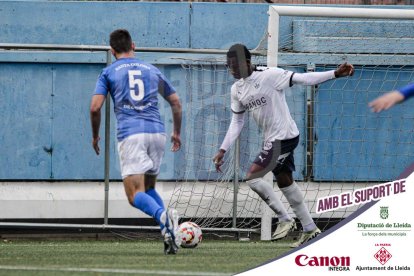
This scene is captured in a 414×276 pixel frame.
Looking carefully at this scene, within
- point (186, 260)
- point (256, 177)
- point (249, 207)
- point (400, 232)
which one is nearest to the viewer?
point (400, 232)

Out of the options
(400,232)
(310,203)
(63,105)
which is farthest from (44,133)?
(400,232)

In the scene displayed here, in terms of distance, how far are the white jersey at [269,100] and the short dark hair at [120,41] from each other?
1.91 meters

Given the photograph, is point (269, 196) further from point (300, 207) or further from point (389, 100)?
point (389, 100)

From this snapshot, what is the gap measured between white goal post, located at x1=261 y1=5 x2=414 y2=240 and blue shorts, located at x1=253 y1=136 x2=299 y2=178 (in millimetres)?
1411

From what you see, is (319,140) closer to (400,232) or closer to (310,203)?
(310,203)

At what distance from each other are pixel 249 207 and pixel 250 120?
109cm

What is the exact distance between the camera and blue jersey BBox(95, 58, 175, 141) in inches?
460

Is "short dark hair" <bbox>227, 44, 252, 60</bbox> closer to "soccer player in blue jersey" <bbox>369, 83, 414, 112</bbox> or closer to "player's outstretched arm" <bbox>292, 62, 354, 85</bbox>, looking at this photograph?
"player's outstretched arm" <bbox>292, 62, 354, 85</bbox>

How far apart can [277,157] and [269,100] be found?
63cm

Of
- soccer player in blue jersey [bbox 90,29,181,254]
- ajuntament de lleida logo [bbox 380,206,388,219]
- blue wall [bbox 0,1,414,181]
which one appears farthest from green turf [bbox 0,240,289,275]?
blue wall [bbox 0,1,414,181]

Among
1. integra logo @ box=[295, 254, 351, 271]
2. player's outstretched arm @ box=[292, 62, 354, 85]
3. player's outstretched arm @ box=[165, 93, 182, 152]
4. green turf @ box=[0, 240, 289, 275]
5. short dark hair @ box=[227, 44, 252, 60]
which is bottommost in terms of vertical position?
green turf @ box=[0, 240, 289, 275]

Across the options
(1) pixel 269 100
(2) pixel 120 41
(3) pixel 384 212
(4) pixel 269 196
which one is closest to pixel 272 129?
(1) pixel 269 100

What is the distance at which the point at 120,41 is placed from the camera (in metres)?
11.8

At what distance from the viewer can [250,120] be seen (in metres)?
15.9
